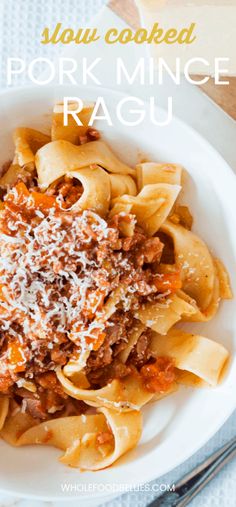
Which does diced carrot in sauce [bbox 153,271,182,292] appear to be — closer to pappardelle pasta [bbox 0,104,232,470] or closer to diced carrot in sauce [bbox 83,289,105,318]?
pappardelle pasta [bbox 0,104,232,470]

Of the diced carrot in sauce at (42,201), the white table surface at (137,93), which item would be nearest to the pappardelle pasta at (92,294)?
the diced carrot in sauce at (42,201)

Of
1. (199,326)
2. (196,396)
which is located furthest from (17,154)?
(196,396)

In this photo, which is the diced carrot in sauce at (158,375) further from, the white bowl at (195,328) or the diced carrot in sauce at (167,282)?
the diced carrot in sauce at (167,282)

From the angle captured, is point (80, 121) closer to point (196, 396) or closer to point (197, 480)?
point (196, 396)

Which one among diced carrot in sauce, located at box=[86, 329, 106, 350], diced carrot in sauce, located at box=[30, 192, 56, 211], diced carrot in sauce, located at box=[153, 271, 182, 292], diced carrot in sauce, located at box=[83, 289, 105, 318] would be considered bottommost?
diced carrot in sauce, located at box=[86, 329, 106, 350]

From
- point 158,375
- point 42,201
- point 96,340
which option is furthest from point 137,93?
point 158,375

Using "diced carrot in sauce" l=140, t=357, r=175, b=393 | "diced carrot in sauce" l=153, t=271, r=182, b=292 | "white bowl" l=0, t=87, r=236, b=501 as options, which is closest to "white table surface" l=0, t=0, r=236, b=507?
"white bowl" l=0, t=87, r=236, b=501

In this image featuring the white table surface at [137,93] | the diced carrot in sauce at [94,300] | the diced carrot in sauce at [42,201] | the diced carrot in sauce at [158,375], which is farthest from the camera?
the white table surface at [137,93]
